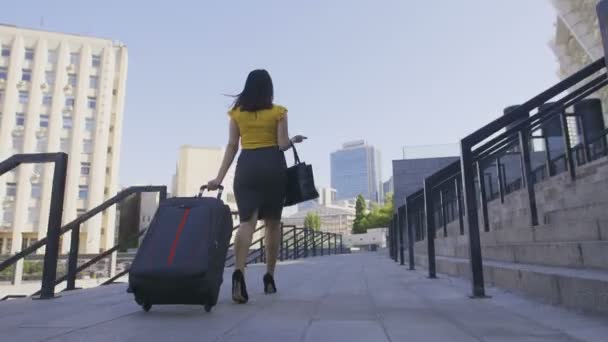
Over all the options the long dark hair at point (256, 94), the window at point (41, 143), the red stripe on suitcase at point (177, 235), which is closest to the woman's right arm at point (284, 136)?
the long dark hair at point (256, 94)

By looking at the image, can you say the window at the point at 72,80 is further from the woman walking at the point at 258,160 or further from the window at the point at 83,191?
the woman walking at the point at 258,160

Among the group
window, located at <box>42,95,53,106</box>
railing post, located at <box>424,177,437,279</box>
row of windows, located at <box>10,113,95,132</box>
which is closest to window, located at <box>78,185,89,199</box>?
row of windows, located at <box>10,113,95,132</box>

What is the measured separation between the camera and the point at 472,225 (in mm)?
2912

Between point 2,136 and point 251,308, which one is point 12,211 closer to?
point 2,136

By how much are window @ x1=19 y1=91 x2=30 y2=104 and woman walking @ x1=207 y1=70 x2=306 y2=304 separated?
50.2 m

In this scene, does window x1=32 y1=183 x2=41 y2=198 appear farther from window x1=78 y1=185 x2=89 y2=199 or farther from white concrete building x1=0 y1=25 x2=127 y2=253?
window x1=78 y1=185 x2=89 y2=199

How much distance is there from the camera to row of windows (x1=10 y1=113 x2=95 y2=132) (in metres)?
43.5

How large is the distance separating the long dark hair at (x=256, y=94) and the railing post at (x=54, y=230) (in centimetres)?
170

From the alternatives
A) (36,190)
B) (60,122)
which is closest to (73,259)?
(36,190)

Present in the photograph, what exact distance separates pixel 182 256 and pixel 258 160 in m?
0.94

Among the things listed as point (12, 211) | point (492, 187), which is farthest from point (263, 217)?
point (12, 211)

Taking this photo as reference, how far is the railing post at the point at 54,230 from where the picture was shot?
349 centimetres

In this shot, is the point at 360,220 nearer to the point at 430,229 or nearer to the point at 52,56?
the point at 52,56

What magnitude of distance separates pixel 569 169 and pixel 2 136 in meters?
49.8
